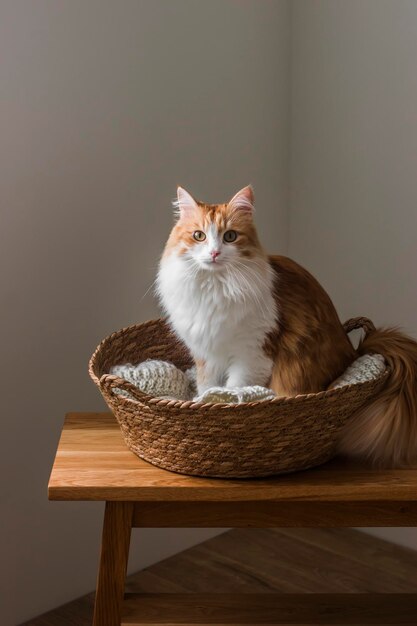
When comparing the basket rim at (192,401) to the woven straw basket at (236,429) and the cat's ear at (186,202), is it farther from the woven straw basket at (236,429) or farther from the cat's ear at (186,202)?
the cat's ear at (186,202)

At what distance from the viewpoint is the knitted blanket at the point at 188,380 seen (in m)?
1.22

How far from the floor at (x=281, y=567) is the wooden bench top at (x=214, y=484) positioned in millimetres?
735

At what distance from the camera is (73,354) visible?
5.96ft

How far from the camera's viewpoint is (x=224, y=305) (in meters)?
1.29

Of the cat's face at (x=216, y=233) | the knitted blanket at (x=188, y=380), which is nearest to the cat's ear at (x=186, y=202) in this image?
the cat's face at (x=216, y=233)

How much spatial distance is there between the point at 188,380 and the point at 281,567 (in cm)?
84

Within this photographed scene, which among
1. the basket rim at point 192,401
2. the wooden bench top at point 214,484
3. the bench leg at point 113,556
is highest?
the basket rim at point 192,401

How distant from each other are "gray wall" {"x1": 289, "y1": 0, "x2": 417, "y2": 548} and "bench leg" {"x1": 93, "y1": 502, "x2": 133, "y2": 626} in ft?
3.38

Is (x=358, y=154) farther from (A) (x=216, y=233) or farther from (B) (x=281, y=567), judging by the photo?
(B) (x=281, y=567)

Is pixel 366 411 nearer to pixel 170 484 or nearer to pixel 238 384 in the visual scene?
pixel 238 384

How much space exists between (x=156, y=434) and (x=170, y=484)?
0.08 meters

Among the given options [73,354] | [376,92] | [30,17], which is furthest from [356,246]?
[30,17]

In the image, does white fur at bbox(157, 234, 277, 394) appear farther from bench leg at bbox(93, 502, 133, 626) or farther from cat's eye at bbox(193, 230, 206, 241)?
bench leg at bbox(93, 502, 133, 626)

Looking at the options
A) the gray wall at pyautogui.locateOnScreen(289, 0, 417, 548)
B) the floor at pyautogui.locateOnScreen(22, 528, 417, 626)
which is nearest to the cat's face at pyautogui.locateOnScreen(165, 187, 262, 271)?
the gray wall at pyautogui.locateOnScreen(289, 0, 417, 548)
